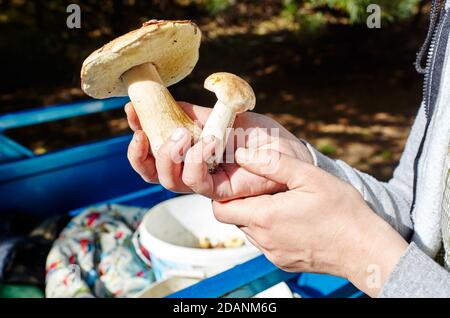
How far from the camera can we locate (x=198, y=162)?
89 cm

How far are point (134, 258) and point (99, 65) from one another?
1.17 meters

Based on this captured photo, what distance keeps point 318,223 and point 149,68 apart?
472 millimetres

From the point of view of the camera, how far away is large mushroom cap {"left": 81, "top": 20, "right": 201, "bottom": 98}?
0.88m

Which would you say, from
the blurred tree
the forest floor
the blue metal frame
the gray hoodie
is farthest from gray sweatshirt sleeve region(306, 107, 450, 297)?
the forest floor

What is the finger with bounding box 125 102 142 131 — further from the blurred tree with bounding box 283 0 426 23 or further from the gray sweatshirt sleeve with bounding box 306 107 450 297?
the blurred tree with bounding box 283 0 426 23

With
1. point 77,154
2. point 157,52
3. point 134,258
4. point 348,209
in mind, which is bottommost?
point 134,258

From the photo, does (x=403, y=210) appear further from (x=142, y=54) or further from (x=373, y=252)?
(x=142, y=54)

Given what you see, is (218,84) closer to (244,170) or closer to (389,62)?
(244,170)

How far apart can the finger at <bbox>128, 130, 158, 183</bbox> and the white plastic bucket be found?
53 cm

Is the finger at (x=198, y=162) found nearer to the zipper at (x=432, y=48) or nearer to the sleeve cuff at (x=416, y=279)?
the sleeve cuff at (x=416, y=279)

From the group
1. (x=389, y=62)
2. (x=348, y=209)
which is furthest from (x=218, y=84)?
(x=389, y=62)

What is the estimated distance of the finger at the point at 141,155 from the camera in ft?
3.33

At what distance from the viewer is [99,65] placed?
0.91m

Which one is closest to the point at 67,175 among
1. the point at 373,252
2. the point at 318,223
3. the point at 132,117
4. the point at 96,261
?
the point at 96,261
